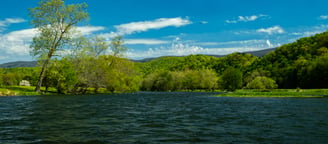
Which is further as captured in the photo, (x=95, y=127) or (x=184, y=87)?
(x=184, y=87)

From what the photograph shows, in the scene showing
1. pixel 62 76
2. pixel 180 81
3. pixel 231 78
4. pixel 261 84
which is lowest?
pixel 261 84

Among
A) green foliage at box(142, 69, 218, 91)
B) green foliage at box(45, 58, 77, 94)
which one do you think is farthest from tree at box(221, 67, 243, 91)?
green foliage at box(142, 69, 218, 91)

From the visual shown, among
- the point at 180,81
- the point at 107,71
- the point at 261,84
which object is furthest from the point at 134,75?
the point at 180,81

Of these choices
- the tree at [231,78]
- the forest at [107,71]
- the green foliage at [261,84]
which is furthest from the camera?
the green foliage at [261,84]

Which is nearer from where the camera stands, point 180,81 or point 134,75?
point 134,75

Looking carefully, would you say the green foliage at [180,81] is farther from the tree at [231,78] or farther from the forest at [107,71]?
the tree at [231,78]

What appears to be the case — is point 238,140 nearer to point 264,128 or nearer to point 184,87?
point 264,128

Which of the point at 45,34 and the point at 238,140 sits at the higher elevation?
the point at 45,34

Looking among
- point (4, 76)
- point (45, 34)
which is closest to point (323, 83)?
point (45, 34)

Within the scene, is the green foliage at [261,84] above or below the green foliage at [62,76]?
below

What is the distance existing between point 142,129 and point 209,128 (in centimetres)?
379

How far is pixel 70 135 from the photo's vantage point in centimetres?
1328

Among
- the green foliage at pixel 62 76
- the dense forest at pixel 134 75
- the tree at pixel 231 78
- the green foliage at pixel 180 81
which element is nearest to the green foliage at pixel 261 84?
the dense forest at pixel 134 75

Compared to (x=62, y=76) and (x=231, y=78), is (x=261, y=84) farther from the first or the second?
(x=62, y=76)
